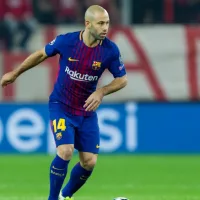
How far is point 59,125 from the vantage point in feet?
32.1

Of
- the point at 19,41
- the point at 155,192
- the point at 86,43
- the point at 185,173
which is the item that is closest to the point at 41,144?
the point at 19,41

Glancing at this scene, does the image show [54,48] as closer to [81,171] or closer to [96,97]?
[96,97]

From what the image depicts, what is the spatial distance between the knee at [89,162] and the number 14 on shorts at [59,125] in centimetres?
50

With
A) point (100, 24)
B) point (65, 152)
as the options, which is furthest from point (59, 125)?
point (100, 24)

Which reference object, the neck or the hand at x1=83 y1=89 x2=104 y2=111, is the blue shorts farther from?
the neck

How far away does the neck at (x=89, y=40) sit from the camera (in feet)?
32.3

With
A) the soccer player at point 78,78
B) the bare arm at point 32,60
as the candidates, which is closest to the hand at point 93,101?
the soccer player at point 78,78

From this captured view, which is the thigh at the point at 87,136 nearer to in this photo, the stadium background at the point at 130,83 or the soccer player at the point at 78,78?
the soccer player at the point at 78,78

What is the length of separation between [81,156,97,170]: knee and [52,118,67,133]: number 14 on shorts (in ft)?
1.62

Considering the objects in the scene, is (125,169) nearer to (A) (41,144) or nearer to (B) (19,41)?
(A) (41,144)

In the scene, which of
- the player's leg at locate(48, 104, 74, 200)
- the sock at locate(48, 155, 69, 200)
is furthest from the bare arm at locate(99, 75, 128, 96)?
the sock at locate(48, 155, 69, 200)

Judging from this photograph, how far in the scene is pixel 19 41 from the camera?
17453 mm

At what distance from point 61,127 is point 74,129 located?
0.73 feet

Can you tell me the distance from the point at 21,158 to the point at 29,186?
399cm
